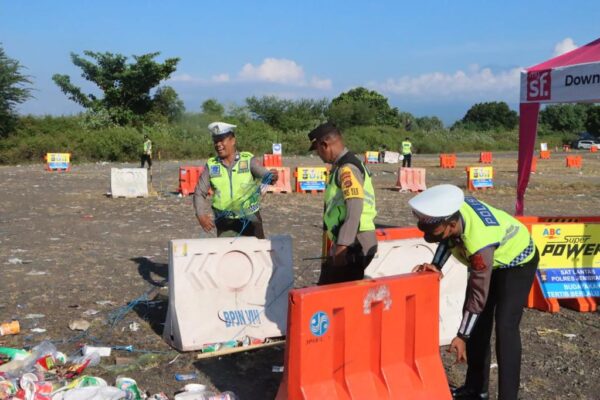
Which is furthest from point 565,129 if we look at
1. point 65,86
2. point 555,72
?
point 555,72

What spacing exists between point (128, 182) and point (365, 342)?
1600cm

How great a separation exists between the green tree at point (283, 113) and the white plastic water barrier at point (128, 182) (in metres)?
47.7

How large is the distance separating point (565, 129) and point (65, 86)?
3017 inches

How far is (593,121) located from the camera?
9550cm

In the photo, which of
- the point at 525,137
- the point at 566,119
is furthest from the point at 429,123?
the point at 525,137

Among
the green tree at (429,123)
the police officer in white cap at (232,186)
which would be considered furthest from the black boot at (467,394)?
the green tree at (429,123)

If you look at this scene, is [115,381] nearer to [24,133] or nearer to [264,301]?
[264,301]

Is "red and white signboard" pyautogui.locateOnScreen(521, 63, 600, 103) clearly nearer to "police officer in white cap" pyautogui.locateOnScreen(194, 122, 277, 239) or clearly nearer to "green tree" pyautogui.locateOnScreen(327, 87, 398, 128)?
"police officer in white cap" pyautogui.locateOnScreen(194, 122, 277, 239)

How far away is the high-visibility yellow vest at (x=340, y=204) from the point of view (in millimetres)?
4578

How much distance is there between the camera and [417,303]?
4137 mm

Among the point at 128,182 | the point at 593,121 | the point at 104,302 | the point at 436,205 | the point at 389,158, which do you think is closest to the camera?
the point at 436,205

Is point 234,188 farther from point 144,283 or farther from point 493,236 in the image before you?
point 493,236

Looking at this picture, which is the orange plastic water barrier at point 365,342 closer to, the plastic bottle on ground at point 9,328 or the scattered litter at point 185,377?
the scattered litter at point 185,377

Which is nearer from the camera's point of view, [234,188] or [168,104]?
[234,188]
